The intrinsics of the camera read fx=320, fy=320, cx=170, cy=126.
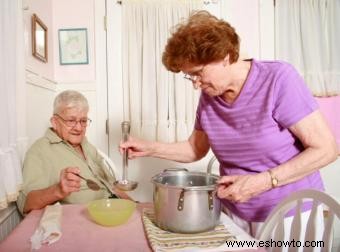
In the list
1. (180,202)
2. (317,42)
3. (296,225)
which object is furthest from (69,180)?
(317,42)

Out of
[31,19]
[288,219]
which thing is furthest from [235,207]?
[31,19]

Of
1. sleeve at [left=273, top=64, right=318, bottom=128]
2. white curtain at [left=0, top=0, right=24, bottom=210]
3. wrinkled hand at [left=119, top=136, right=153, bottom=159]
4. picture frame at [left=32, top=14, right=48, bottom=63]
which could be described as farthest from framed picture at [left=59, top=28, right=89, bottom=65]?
sleeve at [left=273, top=64, right=318, bottom=128]

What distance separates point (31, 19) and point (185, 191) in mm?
1485

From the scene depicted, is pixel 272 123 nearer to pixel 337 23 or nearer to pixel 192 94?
pixel 192 94

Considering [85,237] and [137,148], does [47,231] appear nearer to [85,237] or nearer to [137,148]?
[85,237]

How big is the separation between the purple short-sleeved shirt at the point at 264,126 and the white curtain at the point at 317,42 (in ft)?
4.48

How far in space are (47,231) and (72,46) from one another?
1662 mm

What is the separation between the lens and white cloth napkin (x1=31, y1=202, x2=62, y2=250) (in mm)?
846

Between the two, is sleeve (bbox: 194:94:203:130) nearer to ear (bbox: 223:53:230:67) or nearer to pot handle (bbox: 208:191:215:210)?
ear (bbox: 223:53:230:67)

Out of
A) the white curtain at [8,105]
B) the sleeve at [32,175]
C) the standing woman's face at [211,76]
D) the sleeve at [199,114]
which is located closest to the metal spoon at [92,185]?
the sleeve at [32,175]

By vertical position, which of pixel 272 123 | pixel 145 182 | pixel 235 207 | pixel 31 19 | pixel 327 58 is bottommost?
pixel 145 182

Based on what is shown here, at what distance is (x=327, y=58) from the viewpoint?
2.28 m

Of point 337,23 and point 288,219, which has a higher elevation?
point 337,23

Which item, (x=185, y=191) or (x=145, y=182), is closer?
(x=185, y=191)
